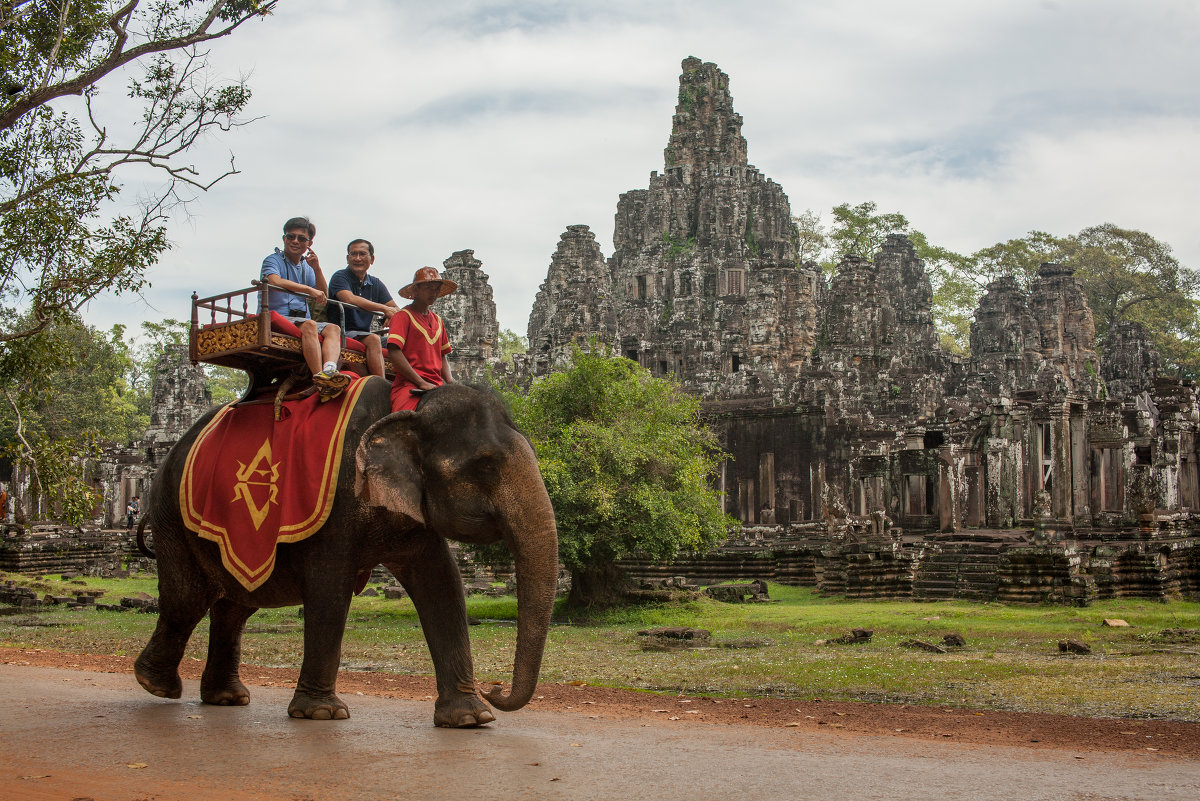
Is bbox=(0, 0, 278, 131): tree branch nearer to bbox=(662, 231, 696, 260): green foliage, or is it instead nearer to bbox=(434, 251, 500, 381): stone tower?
bbox=(434, 251, 500, 381): stone tower

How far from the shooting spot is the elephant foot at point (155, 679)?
8.12 meters

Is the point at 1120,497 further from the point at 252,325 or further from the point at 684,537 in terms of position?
the point at 252,325

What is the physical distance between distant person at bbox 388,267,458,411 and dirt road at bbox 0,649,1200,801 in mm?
2122

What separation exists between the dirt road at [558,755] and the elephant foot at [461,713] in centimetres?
12

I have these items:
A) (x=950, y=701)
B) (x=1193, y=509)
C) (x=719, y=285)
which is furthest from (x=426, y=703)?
(x=719, y=285)

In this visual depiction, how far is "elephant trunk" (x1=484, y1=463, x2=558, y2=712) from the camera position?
6.36 meters

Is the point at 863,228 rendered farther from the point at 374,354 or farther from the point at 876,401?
the point at 374,354

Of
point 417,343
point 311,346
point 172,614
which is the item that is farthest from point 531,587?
point 172,614

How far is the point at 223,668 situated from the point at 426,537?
208 centimetres

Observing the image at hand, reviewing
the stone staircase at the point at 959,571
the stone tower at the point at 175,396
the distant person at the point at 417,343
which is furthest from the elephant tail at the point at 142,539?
the stone tower at the point at 175,396

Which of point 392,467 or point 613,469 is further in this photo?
point 613,469

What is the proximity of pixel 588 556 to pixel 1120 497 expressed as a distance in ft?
60.2

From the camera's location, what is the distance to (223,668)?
8.16 meters

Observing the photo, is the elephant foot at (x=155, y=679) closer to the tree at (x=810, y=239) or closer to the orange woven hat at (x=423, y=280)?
the orange woven hat at (x=423, y=280)
